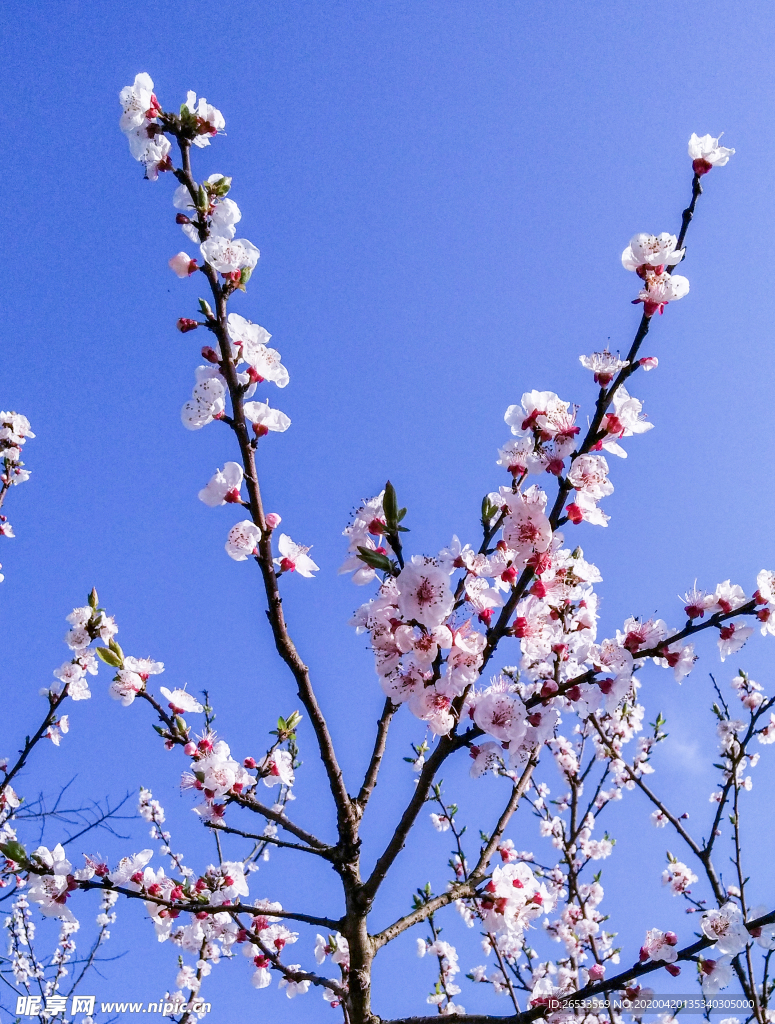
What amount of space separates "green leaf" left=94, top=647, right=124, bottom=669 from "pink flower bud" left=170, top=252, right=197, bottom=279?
143cm

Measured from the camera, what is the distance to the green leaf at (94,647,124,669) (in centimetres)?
264

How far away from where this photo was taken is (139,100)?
2.28 metres

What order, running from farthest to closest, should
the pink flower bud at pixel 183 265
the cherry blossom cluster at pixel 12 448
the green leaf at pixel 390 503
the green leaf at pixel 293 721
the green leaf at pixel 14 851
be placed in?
the cherry blossom cluster at pixel 12 448 < the green leaf at pixel 293 721 < the green leaf at pixel 14 851 < the pink flower bud at pixel 183 265 < the green leaf at pixel 390 503

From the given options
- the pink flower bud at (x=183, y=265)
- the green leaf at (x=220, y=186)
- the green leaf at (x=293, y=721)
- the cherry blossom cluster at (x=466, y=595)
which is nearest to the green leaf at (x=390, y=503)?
the cherry blossom cluster at (x=466, y=595)

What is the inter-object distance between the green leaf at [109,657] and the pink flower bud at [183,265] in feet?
4.68

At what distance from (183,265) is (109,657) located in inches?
58.7

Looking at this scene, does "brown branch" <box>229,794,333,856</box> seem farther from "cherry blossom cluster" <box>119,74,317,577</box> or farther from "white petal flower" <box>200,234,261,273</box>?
"white petal flower" <box>200,234,261,273</box>

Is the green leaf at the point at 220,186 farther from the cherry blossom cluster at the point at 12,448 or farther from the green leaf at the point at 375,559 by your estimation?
the cherry blossom cluster at the point at 12,448

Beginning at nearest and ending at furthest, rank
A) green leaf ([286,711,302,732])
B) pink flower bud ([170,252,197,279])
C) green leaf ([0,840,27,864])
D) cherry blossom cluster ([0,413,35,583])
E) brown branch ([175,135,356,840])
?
brown branch ([175,135,356,840])
pink flower bud ([170,252,197,279])
green leaf ([0,840,27,864])
green leaf ([286,711,302,732])
cherry blossom cluster ([0,413,35,583])

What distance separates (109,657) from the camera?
2.65 meters

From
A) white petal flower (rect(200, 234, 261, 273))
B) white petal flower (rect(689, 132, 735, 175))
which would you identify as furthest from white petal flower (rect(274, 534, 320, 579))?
white petal flower (rect(689, 132, 735, 175))

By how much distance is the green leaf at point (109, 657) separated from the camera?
2639mm

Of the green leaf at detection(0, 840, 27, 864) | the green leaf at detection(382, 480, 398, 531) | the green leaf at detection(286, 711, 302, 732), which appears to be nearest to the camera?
the green leaf at detection(382, 480, 398, 531)

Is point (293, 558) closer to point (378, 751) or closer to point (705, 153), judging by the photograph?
point (378, 751)
